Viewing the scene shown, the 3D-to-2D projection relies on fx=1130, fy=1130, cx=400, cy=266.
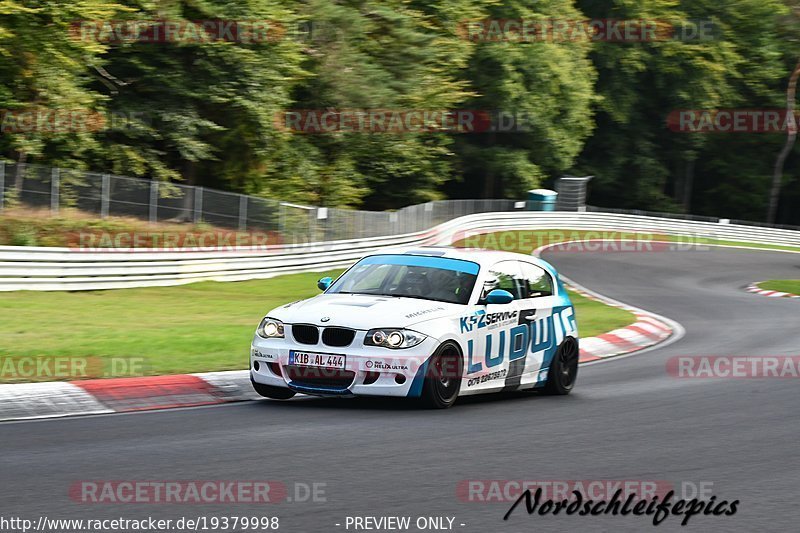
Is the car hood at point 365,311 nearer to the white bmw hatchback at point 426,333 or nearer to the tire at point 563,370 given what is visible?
the white bmw hatchback at point 426,333

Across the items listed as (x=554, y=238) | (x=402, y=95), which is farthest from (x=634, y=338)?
(x=554, y=238)

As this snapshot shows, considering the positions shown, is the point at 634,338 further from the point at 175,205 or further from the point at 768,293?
the point at 768,293

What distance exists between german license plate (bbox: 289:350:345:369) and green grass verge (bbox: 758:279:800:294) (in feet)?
79.3

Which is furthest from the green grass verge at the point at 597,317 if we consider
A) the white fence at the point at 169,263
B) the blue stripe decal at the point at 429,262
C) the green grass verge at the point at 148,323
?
the blue stripe decal at the point at 429,262

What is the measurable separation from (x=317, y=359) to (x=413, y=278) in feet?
5.36

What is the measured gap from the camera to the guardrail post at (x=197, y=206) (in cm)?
2655

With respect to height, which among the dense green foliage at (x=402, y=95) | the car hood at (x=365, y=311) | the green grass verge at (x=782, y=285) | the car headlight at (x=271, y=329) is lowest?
the green grass verge at (x=782, y=285)

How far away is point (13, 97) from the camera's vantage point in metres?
26.3

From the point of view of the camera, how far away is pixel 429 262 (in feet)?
36.4

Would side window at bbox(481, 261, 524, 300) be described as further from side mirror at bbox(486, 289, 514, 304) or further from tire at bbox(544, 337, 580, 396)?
tire at bbox(544, 337, 580, 396)

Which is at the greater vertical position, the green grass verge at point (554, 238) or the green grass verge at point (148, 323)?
the green grass verge at point (148, 323)

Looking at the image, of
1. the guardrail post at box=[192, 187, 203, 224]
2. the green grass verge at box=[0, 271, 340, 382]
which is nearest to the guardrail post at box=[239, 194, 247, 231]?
the guardrail post at box=[192, 187, 203, 224]

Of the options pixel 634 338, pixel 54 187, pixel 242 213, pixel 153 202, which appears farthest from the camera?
pixel 242 213

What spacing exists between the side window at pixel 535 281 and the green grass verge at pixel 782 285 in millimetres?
21068
